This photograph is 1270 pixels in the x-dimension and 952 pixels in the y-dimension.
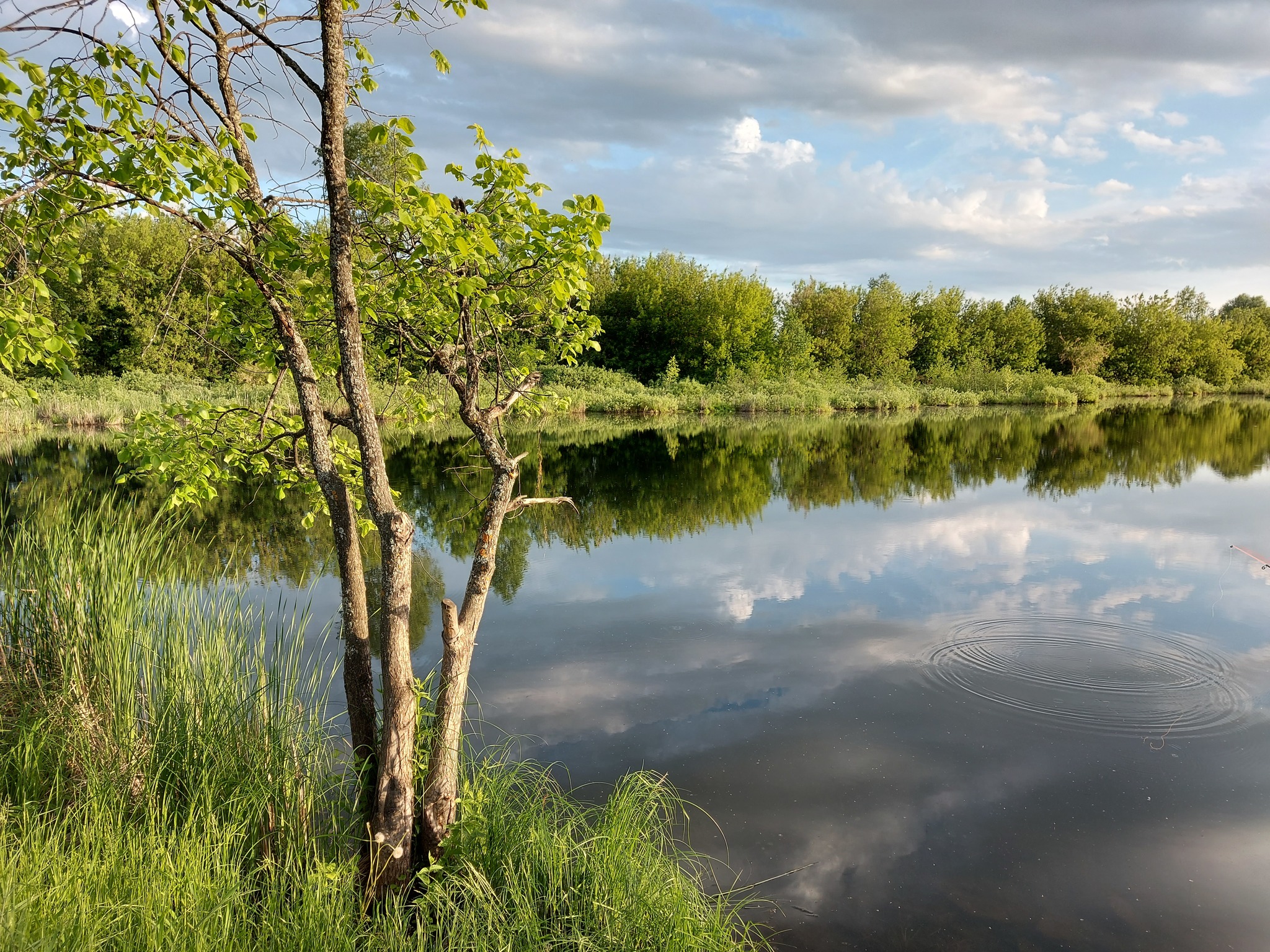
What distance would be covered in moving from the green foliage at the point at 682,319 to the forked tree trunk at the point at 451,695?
1555 inches

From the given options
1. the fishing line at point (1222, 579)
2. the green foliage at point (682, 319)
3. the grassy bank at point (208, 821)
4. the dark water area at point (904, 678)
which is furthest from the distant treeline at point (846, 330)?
the grassy bank at point (208, 821)

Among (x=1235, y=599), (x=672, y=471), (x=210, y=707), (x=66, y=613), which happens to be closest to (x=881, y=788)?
(x=210, y=707)

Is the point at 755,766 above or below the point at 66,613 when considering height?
below

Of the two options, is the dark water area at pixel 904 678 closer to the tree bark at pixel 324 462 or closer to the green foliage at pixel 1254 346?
the tree bark at pixel 324 462

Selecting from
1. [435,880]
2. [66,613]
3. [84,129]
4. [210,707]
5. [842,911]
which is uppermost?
[84,129]

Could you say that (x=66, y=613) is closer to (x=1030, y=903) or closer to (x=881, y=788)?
(x=881, y=788)

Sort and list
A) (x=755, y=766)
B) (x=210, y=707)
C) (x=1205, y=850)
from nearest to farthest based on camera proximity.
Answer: (x=210, y=707) < (x=1205, y=850) < (x=755, y=766)

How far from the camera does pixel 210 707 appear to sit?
3736mm

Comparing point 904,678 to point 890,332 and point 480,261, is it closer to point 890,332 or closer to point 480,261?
point 480,261

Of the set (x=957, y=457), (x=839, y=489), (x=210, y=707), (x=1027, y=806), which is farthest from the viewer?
(x=957, y=457)

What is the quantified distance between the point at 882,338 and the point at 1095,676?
1757 inches

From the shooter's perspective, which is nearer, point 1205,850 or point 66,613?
point 66,613

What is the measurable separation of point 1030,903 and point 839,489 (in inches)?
505

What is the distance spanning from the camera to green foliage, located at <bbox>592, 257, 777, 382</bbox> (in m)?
43.4
